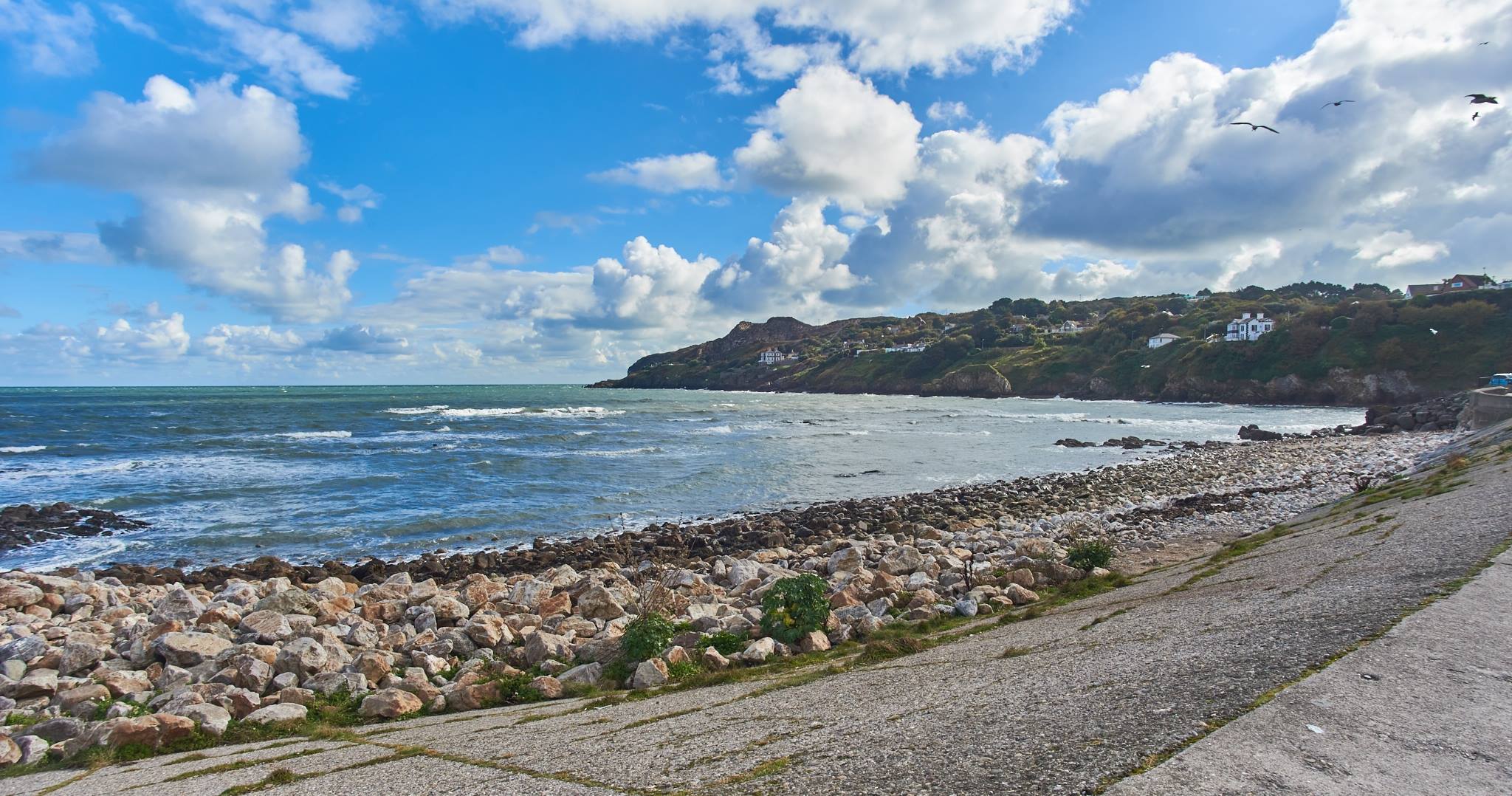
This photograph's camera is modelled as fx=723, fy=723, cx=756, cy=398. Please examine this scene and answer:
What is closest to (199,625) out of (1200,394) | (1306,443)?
(1306,443)

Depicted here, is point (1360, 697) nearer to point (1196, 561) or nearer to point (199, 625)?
point (1196, 561)

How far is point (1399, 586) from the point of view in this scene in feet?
24.6

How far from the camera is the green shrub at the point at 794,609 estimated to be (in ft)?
32.9

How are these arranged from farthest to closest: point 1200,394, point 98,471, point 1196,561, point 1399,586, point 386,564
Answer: point 1200,394
point 98,471
point 386,564
point 1196,561
point 1399,586

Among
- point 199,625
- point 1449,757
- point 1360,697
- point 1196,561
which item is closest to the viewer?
point 1449,757

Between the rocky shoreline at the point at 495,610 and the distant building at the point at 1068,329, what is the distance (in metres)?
152

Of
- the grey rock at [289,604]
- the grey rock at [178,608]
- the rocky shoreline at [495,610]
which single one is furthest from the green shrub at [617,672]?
the grey rock at [178,608]

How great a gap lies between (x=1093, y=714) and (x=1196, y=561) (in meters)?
10.4

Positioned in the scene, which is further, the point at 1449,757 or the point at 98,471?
the point at 98,471

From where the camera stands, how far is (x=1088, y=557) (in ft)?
42.9

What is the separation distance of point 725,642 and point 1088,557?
7231 millimetres

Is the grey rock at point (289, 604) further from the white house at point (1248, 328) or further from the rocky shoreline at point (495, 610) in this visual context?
the white house at point (1248, 328)

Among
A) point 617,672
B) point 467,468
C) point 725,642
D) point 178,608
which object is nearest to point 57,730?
point 178,608

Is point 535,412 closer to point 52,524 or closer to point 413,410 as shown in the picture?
point 413,410
